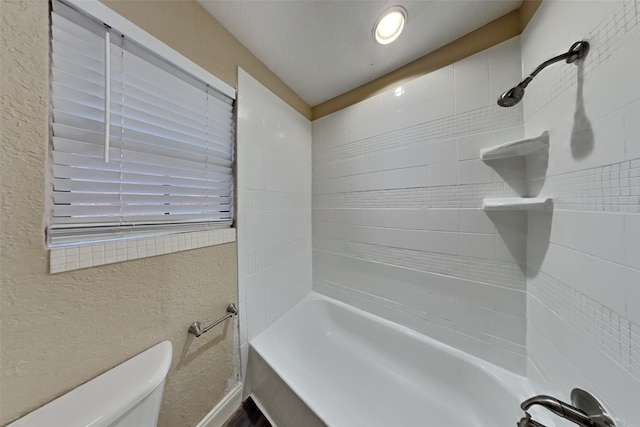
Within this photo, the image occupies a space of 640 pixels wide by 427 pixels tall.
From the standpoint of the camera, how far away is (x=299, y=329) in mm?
1454

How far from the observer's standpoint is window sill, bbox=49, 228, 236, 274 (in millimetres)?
565

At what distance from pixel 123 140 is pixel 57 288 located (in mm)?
524

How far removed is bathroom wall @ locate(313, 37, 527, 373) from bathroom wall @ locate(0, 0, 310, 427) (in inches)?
42.1

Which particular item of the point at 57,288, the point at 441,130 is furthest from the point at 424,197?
the point at 57,288

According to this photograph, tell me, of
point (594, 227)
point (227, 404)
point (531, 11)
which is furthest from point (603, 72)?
point (227, 404)

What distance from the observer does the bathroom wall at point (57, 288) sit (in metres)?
0.50

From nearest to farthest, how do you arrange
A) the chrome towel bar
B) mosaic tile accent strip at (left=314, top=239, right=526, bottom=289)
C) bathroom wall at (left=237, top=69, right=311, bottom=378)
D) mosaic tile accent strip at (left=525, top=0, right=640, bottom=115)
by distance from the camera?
1. mosaic tile accent strip at (left=525, top=0, right=640, bottom=115)
2. the chrome towel bar
3. mosaic tile accent strip at (left=314, top=239, right=526, bottom=289)
4. bathroom wall at (left=237, top=69, right=311, bottom=378)

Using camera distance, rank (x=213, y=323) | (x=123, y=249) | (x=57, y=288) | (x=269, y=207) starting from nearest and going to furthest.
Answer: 1. (x=57, y=288)
2. (x=123, y=249)
3. (x=213, y=323)
4. (x=269, y=207)

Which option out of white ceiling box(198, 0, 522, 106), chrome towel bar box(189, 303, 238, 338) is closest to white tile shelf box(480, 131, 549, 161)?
white ceiling box(198, 0, 522, 106)

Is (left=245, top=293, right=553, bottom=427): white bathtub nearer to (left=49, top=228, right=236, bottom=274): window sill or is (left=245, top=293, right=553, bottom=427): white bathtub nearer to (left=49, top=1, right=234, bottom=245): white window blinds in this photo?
(left=49, top=228, right=236, bottom=274): window sill

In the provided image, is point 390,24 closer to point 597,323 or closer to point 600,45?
point 600,45

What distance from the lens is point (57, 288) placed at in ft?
1.84

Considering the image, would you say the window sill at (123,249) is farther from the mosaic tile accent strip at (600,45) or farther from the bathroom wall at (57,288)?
the mosaic tile accent strip at (600,45)

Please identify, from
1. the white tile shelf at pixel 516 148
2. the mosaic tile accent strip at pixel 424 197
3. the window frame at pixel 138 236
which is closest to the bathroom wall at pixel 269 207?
the window frame at pixel 138 236
